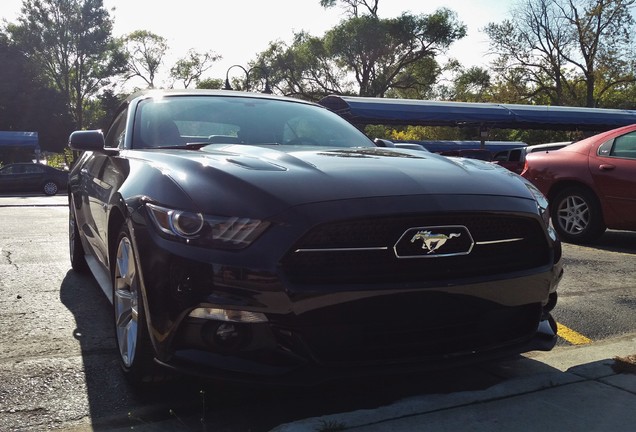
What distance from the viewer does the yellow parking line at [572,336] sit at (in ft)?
11.7

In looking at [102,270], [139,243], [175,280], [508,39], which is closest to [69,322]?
[102,270]

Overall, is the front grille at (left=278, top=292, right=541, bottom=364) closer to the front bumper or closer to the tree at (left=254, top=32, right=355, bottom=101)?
the front bumper

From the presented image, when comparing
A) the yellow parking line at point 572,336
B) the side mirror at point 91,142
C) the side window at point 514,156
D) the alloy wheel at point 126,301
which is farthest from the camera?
the side window at point 514,156

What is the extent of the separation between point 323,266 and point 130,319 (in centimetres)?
107

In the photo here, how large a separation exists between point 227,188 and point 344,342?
767 millimetres

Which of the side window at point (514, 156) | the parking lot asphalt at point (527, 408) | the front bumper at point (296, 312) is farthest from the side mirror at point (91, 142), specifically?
the side window at point (514, 156)

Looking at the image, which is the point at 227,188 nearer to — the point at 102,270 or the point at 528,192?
the point at 528,192

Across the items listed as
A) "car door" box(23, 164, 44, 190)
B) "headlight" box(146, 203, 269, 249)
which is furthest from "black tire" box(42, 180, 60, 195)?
"headlight" box(146, 203, 269, 249)

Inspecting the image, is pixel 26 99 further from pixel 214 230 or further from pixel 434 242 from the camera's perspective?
pixel 434 242

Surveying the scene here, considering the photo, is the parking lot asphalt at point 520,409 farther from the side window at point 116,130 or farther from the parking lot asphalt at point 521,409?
→ the side window at point 116,130

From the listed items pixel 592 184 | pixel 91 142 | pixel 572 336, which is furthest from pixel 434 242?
pixel 592 184

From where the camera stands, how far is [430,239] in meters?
2.40

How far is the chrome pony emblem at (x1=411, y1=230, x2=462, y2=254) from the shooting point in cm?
239

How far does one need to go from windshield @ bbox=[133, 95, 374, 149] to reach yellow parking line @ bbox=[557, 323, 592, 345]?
1685mm
